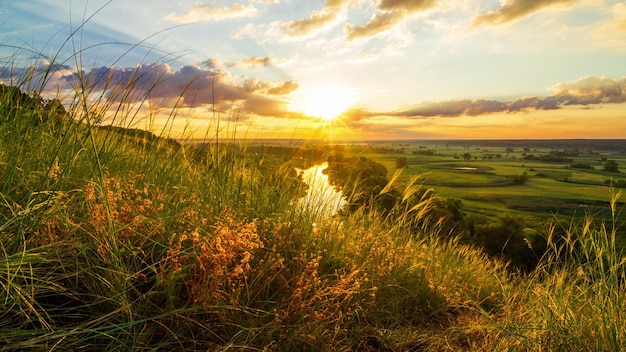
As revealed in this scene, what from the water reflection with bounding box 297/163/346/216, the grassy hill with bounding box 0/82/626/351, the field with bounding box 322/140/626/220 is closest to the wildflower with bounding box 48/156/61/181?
the grassy hill with bounding box 0/82/626/351

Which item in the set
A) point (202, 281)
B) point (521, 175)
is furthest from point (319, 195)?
point (521, 175)

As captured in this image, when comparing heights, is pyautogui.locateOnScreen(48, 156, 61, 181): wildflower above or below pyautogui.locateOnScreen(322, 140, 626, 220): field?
above

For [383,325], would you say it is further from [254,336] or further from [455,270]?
[455,270]

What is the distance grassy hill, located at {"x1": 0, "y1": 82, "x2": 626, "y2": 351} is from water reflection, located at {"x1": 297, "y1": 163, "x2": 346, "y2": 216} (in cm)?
19

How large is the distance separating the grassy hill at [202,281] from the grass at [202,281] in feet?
0.05

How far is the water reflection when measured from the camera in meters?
4.31

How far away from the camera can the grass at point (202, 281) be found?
223cm

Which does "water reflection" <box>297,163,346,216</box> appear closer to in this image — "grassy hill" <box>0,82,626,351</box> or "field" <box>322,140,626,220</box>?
"grassy hill" <box>0,82,626,351</box>

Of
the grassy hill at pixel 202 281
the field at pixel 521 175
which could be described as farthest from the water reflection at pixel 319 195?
the field at pixel 521 175

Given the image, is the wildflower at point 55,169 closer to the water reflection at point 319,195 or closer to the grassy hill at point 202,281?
the grassy hill at point 202,281

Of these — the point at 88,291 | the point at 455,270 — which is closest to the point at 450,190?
the point at 455,270

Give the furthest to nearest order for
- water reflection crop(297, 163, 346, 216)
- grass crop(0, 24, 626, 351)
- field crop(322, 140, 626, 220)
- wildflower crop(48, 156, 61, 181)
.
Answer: field crop(322, 140, 626, 220) < water reflection crop(297, 163, 346, 216) < wildflower crop(48, 156, 61, 181) < grass crop(0, 24, 626, 351)

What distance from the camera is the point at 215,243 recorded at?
244 centimetres

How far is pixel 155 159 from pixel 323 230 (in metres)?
1.97
